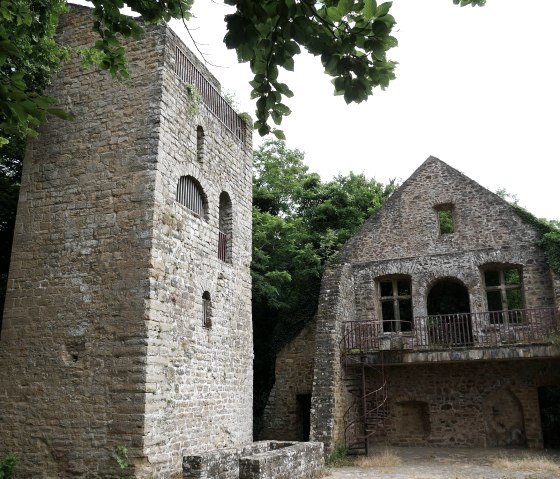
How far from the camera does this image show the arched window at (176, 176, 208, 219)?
10969 millimetres

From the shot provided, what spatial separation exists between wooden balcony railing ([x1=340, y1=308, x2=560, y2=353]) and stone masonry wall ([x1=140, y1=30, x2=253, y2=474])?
3396mm

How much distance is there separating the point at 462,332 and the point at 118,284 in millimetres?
10124

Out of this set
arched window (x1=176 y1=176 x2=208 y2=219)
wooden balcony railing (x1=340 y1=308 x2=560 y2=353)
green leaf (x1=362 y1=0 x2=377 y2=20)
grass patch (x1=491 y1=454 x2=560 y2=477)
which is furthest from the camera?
wooden balcony railing (x1=340 y1=308 x2=560 y2=353)

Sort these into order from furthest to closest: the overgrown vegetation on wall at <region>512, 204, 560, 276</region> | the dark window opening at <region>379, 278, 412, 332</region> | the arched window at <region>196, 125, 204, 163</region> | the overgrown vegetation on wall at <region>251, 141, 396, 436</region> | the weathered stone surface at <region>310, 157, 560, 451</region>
A: 1. the overgrown vegetation on wall at <region>251, 141, 396, 436</region>
2. the dark window opening at <region>379, 278, 412, 332</region>
3. the overgrown vegetation on wall at <region>512, 204, 560, 276</region>
4. the weathered stone surface at <region>310, 157, 560, 451</region>
5. the arched window at <region>196, 125, 204, 163</region>

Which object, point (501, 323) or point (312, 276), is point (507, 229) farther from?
point (312, 276)

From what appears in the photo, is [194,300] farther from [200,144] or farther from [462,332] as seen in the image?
[462,332]

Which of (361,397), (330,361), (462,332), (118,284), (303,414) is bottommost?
(303,414)

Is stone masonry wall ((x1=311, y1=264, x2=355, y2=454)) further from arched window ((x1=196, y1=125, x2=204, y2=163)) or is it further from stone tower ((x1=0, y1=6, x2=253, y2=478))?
arched window ((x1=196, y1=125, x2=204, y2=163))

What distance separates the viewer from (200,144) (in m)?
11.9

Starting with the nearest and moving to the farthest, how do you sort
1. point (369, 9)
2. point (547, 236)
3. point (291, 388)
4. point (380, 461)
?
point (369, 9) < point (380, 461) < point (547, 236) < point (291, 388)

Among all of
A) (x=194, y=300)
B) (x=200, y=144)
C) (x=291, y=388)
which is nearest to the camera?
(x=194, y=300)

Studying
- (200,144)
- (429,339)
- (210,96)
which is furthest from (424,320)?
(210,96)

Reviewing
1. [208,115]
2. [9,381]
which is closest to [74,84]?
[208,115]

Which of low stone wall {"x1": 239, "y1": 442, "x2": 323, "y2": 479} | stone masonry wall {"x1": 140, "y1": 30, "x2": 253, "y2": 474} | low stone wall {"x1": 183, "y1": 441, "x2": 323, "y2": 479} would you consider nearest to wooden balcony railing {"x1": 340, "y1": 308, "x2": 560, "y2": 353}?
stone masonry wall {"x1": 140, "y1": 30, "x2": 253, "y2": 474}
